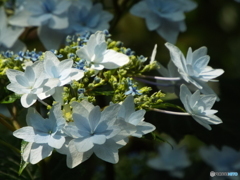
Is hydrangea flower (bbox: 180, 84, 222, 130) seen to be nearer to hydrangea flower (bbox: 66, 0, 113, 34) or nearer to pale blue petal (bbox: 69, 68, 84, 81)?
pale blue petal (bbox: 69, 68, 84, 81)

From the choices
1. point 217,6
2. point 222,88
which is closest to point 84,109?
point 222,88

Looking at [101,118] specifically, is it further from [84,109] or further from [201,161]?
[201,161]

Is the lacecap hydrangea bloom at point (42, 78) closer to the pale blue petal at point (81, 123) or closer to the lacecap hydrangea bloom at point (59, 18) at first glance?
the pale blue petal at point (81, 123)

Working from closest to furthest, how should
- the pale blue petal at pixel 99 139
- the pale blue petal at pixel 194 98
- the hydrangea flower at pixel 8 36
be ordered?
the pale blue petal at pixel 99 139 < the pale blue petal at pixel 194 98 < the hydrangea flower at pixel 8 36

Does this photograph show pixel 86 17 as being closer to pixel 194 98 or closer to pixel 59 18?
pixel 59 18

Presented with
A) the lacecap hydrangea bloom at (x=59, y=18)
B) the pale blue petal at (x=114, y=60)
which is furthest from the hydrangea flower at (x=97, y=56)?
the lacecap hydrangea bloom at (x=59, y=18)

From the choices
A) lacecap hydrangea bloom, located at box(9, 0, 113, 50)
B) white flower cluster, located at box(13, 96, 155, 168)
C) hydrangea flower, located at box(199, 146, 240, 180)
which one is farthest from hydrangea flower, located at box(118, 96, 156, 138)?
hydrangea flower, located at box(199, 146, 240, 180)

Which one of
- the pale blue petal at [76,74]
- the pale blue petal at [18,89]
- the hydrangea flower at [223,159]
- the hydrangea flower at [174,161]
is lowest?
the hydrangea flower at [174,161]

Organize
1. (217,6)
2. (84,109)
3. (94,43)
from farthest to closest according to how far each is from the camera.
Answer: (217,6) < (94,43) < (84,109)
